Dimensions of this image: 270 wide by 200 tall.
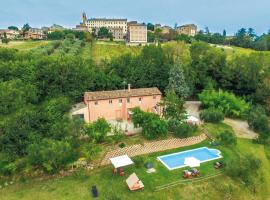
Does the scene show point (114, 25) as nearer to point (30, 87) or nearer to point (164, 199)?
point (30, 87)

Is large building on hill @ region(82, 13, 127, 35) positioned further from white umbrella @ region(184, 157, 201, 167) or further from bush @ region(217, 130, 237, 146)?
white umbrella @ region(184, 157, 201, 167)

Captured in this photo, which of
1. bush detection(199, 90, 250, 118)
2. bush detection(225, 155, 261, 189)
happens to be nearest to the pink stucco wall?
bush detection(199, 90, 250, 118)

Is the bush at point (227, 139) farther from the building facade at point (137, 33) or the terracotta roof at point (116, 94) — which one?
the building facade at point (137, 33)

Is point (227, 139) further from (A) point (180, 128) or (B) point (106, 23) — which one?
(B) point (106, 23)

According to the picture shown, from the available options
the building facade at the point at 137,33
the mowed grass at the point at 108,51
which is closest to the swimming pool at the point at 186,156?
the mowed grass at the point at 108,51

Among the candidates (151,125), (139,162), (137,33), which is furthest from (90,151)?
(137,33)

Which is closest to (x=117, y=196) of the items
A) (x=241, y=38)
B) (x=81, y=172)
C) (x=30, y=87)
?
(x=81, y=172)
